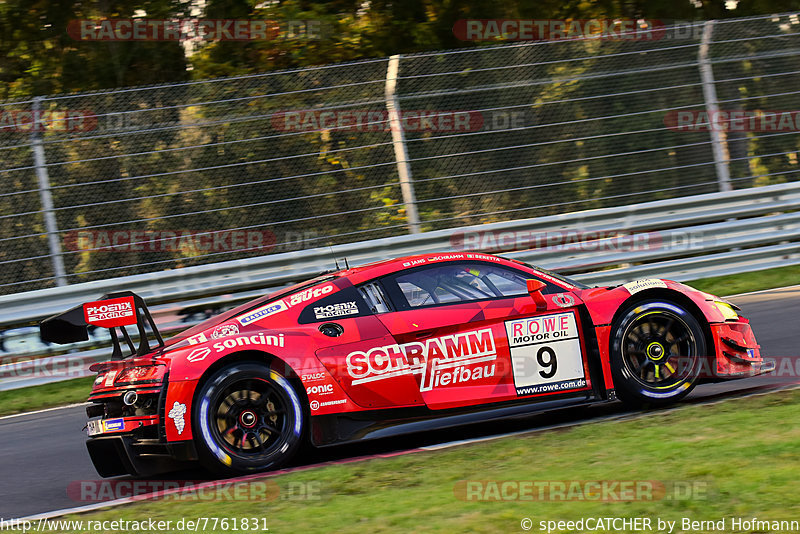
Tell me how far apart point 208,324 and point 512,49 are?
21.1 ft

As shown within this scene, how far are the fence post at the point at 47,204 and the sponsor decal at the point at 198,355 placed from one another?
507cm

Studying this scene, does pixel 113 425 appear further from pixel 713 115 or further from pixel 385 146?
pixel 713 115

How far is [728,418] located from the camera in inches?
230

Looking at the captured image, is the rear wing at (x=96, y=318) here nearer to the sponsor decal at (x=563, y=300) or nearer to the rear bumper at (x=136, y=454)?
the rear bumper at (x=136, y=454)

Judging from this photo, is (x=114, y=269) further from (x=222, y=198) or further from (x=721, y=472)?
(x=721, y=472)

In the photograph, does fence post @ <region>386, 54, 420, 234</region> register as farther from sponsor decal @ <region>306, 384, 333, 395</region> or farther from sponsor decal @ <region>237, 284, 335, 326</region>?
sponsor decal @ <region>306, 384, 333, 395</region>

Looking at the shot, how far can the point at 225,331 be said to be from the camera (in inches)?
238

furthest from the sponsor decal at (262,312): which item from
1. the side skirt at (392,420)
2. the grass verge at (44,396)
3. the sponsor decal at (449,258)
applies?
the grass verge at (44,396)

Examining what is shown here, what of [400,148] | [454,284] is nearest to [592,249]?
[400,148]

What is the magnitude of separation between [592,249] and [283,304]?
5748mm

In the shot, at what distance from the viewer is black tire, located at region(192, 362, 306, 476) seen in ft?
18.9

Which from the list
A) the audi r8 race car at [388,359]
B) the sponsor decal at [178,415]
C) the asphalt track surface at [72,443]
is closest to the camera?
the sponsor decal at [178,415]

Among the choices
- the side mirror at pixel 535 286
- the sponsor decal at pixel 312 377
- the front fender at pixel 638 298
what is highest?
the side mirror at pixel 535 286

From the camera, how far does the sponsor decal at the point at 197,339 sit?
19.7 feet
